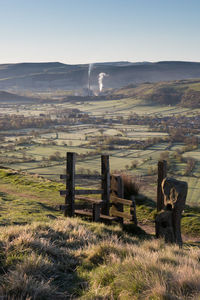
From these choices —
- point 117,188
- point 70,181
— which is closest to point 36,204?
point 70,181

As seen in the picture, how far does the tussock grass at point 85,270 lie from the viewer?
16.6ft

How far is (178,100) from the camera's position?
454ft

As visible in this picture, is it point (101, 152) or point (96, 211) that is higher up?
point (96, 211)

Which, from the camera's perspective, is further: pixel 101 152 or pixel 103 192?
pixel 101 152

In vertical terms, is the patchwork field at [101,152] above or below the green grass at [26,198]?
below

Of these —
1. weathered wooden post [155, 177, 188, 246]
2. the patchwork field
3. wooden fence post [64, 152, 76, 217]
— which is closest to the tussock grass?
weathered wooden post [155, 177, 188, 246]

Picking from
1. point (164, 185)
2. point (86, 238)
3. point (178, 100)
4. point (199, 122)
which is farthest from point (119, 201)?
point (178, 100)

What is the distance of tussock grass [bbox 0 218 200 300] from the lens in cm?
507

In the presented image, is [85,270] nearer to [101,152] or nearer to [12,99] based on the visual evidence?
[101,152]

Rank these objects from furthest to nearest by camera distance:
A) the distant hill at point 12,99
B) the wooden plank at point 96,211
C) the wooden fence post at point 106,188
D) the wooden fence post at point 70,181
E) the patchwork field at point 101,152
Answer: the distant hill at point 12,99, the patchwork field at point 101,152, the wooden fence post at point 106,188, the wooden fence post at point 70,181, the wooden plank at point 96,211

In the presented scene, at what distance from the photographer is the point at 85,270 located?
20.7ft

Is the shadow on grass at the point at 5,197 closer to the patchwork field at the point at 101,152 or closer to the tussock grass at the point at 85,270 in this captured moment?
the patchwork field at the point at 101,152

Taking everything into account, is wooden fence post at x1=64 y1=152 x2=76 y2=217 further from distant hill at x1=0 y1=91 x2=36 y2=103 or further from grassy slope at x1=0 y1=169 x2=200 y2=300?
distant hill at x1=0 y1=91 x2=36 y2=103

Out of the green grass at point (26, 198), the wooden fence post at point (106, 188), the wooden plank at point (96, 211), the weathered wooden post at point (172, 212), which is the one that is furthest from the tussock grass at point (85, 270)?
the wooden fence post at point (106, 188)
